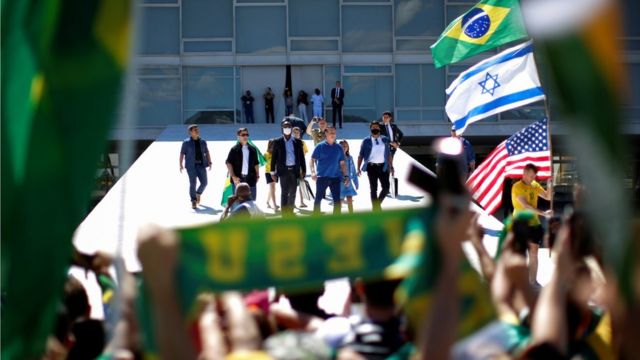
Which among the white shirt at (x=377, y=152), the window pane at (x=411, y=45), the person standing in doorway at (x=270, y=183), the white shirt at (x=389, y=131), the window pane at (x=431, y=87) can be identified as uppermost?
the window pane at (x=411, y=45)

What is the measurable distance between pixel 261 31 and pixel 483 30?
68.4 ft

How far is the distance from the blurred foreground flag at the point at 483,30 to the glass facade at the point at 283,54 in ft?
64.3

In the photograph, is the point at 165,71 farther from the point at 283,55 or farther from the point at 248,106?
the point at 283,55

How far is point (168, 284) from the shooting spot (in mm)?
2305

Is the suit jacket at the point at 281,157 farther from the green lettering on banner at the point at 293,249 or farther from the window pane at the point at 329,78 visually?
the window pane at the point at 329,78

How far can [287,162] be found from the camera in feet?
43.4

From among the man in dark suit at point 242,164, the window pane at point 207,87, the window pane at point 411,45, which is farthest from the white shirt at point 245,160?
the window pane at point 411,45

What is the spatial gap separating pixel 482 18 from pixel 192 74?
21341 mm

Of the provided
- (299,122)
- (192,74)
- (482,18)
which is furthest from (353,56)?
(482,18)

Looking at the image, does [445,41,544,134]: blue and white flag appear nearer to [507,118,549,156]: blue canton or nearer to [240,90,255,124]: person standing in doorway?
[507,118,549,156]: blue canton

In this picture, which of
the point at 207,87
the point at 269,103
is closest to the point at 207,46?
the point at 207,87

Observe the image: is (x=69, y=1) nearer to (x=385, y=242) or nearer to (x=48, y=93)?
(x=48, y=93)

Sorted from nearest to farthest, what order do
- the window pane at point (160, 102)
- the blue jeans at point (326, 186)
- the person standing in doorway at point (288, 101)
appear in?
the blue jeans at point (326, 186) → the person standing in doorway at point (288, 101) → the window pane at point (160, 102)

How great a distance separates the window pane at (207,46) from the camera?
98.6 ft
